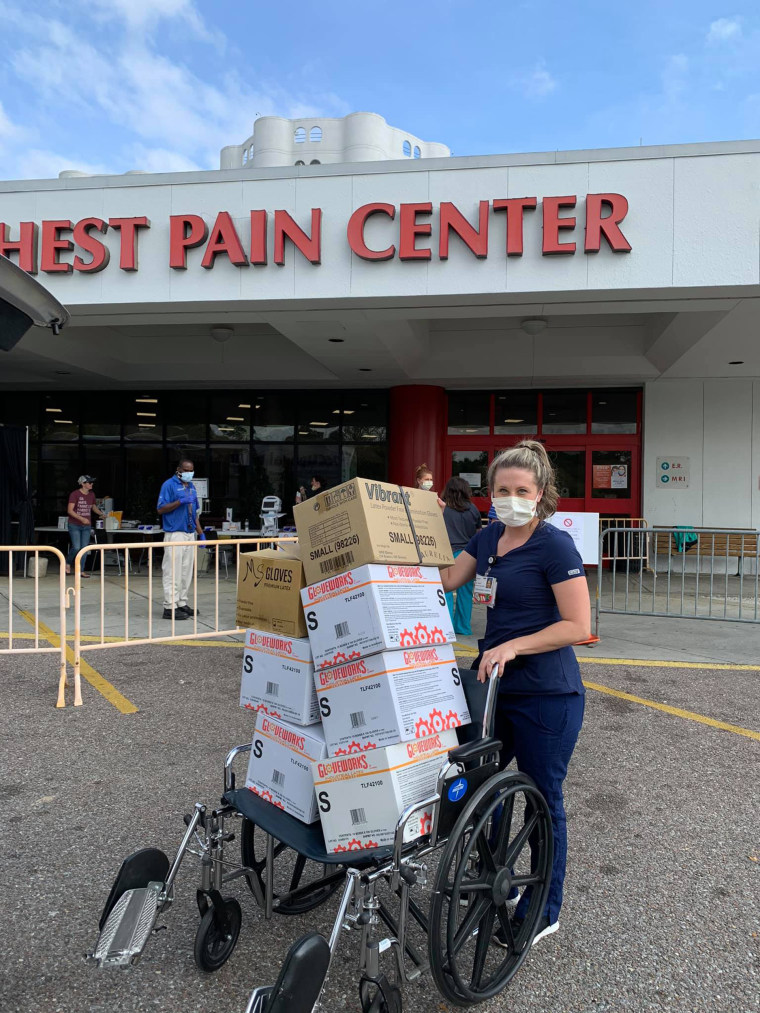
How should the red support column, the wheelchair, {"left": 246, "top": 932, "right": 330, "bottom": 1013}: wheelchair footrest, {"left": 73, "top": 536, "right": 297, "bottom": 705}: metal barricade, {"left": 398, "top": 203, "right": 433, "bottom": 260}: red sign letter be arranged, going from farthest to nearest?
the red support column → {"left": 398, "top": 203, "right": 433, "bottom": 260}: red sign letter → {"left": 73, "top": 536, "right": 297, "bottom": 705}: metal barricade → the wheelchair → {"left": 246, "top": 932, "right": 330, "bottom": 1013}: wheelchair footrest

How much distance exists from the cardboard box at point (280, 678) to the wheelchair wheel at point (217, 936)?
0.66 meters

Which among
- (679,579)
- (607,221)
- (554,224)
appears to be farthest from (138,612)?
(679,579)

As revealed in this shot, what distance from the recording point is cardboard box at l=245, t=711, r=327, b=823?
7.53 feet

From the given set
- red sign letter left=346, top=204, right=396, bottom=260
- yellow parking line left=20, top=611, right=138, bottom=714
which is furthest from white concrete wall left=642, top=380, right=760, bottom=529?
yellow parking line left=20, top=611, right=138, bottom=714

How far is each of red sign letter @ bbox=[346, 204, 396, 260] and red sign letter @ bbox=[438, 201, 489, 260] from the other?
0.60 metres

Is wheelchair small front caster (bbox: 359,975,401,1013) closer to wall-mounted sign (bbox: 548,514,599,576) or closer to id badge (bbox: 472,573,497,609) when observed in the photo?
id badge (bbox: 472,573,497,609)

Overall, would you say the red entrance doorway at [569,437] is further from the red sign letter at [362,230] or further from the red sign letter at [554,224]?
the red sign letter at [362,230]

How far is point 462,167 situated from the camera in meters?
7.95

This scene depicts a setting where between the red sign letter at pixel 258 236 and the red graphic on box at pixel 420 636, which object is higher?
the red sign letter at pixel 258 236

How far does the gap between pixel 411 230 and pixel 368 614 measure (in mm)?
6867

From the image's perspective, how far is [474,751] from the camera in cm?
206

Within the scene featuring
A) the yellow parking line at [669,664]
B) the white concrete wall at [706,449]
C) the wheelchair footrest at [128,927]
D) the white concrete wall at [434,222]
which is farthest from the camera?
the white concrete wall at [706,449]

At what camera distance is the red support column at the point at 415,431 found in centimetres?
1404

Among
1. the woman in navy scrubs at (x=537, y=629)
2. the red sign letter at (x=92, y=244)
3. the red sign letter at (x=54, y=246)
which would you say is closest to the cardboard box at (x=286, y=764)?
the woman in navy scrubs at (x=537, y=629)
